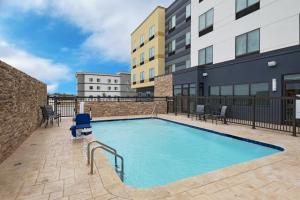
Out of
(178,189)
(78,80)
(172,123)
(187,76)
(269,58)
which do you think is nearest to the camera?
(178,189)

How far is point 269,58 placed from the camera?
9891 millimetres

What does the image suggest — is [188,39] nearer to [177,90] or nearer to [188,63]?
[188,63]

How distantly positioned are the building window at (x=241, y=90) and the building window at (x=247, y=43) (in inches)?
77.6

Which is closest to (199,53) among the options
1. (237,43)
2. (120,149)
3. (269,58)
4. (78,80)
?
(237,43)

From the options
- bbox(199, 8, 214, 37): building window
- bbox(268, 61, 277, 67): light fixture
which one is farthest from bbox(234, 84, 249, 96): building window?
bbox(199, 8, 214, 37): building window

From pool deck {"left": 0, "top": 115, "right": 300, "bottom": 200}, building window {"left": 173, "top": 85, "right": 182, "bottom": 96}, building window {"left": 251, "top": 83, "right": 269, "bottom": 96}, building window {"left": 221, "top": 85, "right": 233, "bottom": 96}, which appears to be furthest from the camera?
building window {"left": 173, "top": 85, "right": 182, "bottom": 96}

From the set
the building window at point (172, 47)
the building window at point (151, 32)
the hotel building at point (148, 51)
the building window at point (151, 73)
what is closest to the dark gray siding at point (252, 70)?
the building window at point (172, 47)

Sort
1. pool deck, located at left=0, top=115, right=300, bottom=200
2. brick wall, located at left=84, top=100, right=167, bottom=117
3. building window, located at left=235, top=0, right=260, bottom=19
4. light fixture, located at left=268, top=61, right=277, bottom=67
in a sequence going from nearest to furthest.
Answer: pool deck, located at left=0, top=115, right=300, bottom=200 < light fixture, located at left=268, top=61, right=277, bottom=67 < building window, located at left=235, top=0, right=260, bottom=19 < brick wall, located at left=84, top=100, right=167, bottom=117

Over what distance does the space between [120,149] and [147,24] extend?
22.8 m

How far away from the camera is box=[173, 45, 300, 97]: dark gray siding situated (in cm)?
903

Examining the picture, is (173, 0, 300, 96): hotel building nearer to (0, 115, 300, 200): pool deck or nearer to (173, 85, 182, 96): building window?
(173, 85, 182, 96): building window

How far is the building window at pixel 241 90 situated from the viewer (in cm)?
1130

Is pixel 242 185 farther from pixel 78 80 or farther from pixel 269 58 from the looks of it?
pixel 78 80

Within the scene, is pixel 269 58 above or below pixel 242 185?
above
